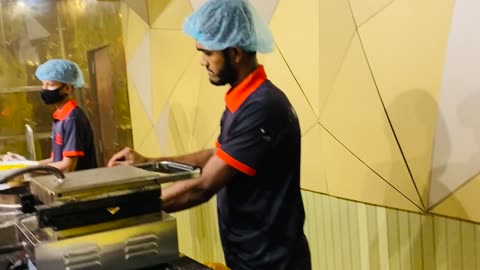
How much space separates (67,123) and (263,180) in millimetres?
1602

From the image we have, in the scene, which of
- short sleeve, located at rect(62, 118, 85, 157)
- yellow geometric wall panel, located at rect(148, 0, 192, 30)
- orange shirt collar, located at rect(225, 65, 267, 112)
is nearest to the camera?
orange shirt collar, located at rect(225, 65, 267, 112)

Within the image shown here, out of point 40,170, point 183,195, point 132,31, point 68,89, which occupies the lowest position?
point 183,195

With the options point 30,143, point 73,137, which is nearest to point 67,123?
point 73,137

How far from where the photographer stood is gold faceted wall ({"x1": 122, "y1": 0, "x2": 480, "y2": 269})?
1.61 metres

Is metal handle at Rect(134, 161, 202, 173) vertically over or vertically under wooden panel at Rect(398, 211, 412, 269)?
over

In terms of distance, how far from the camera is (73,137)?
2.80 meters

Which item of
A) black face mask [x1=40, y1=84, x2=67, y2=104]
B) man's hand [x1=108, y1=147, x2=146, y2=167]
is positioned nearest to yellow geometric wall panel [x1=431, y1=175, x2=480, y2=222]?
man's hand [x1=108, y1=147, x2=146, y2=167]

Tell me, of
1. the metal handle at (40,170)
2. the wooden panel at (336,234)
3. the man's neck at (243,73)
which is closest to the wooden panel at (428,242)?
the wooden panel at (336,234)

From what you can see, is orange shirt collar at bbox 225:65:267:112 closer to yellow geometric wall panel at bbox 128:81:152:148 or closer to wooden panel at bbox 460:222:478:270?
wooden panel at bbox 460:222:478:270

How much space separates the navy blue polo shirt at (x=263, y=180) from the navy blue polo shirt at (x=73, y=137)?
1427mm

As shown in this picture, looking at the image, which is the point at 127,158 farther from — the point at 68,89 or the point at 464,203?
the point at 68,89

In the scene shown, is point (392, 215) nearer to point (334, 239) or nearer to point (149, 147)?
point (334, 239)

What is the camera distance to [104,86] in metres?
3.96

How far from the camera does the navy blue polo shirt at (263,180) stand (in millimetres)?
1460
